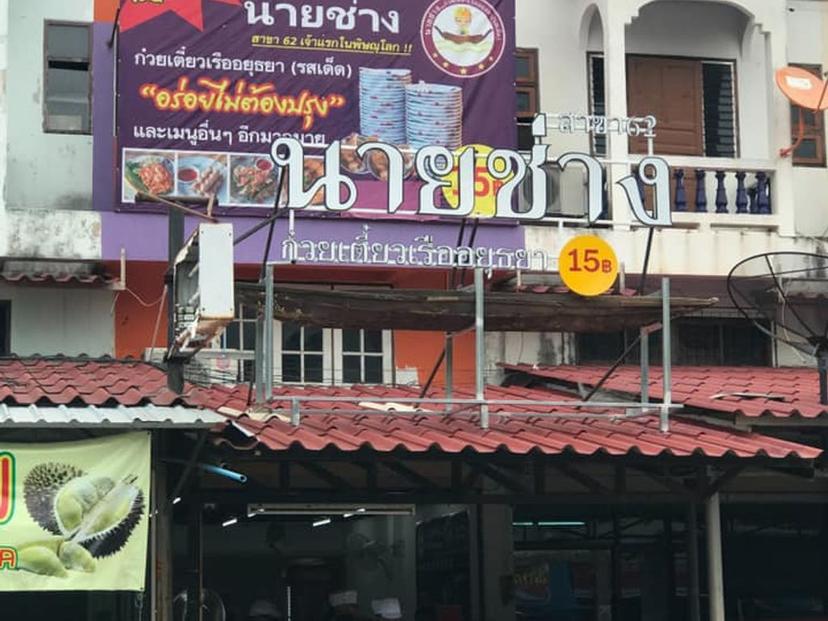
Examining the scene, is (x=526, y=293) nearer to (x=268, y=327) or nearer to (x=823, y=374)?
(x=823, y=374)

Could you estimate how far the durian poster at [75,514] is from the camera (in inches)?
382

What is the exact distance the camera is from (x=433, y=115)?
14.7 meters

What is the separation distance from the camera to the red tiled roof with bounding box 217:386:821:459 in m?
10.7

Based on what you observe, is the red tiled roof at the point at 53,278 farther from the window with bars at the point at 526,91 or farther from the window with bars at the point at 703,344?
the window with bars at the point at 703,344

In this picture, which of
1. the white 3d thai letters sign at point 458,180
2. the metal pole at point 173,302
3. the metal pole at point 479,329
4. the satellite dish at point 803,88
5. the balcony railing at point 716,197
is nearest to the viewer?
the metal pole at point 173,302

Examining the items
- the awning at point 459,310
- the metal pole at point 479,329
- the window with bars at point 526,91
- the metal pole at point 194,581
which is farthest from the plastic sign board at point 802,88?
the metal pole at point 194,581

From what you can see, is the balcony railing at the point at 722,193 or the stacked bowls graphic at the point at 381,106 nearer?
the stacked bowls graphic at the point at 381,106

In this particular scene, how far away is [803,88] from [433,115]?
4.26m

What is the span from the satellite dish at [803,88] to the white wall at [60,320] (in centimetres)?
778

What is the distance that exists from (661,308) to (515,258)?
2233mm

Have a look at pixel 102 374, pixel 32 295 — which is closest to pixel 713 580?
pixel 102 374

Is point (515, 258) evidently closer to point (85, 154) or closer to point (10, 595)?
point (85, 154)

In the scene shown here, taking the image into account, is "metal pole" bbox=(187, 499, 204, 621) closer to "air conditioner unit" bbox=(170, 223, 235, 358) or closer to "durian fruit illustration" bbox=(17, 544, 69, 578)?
"durian fruit illustration" bbox=(17, 544, 69, 578)

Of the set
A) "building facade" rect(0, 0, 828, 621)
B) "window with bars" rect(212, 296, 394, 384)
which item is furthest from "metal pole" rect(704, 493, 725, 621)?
"window with bars" rect(212, 296, 394, 384)
